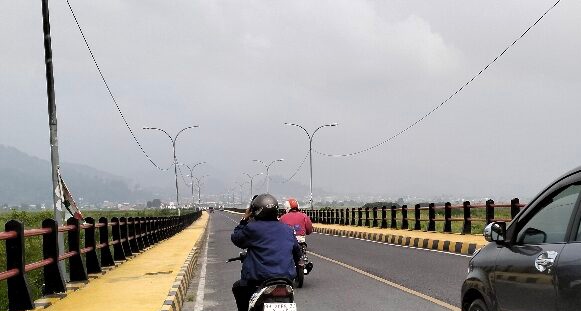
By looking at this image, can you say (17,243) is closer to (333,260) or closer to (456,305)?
(456,305)

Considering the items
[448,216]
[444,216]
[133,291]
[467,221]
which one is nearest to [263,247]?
[133,291]

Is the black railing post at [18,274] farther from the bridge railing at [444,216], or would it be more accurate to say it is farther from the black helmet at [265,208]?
the bridge railing at [444,216]

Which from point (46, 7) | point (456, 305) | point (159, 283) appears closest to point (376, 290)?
point (456, 305)

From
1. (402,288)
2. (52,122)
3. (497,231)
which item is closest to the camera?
(497,231)

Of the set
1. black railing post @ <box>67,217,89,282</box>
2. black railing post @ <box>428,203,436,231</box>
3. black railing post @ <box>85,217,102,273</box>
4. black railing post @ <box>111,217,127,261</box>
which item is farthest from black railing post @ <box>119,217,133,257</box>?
black railing post @ <box>428,203,436,231</box>

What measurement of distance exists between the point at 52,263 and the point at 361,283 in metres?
5.35

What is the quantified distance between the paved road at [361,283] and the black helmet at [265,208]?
13.1 ft

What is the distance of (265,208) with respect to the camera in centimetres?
677

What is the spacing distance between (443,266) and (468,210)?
31.1 feet

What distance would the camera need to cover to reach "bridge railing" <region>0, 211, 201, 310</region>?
376 inches

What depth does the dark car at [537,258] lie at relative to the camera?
4574 millimetres

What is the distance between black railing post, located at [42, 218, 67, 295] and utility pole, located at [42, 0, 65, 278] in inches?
53.0

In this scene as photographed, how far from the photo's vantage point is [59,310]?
9859mm

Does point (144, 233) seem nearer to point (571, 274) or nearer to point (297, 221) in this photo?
point (297, 221)
